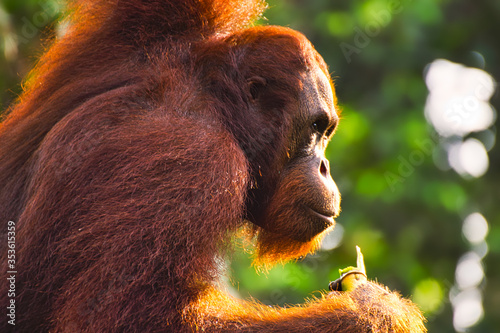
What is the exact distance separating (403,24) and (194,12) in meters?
4.64

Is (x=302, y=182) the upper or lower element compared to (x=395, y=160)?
upper

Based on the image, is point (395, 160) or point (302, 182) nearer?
point (302, 182)

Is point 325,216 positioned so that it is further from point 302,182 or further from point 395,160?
point 395,160

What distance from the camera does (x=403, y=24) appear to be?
23.7ft

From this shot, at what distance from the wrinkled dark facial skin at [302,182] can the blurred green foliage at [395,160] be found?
11.6ft

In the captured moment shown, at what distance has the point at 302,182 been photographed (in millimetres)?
2959

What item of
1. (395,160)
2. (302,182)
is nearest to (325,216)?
(302,182)

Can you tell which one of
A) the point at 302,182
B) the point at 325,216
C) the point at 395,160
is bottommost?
the point at 395,160

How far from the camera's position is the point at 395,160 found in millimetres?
7406

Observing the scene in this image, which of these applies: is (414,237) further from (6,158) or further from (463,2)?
(6,158)

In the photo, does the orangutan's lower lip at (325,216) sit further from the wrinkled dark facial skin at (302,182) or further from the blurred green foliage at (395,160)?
the blurred green foliage at (395,160)

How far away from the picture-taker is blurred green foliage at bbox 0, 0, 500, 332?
7145 mm

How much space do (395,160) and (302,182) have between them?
470 cm

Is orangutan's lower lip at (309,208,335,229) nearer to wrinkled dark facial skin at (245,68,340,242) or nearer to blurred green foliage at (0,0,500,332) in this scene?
wrinkled dark facial skin at (245,68,340,242)
